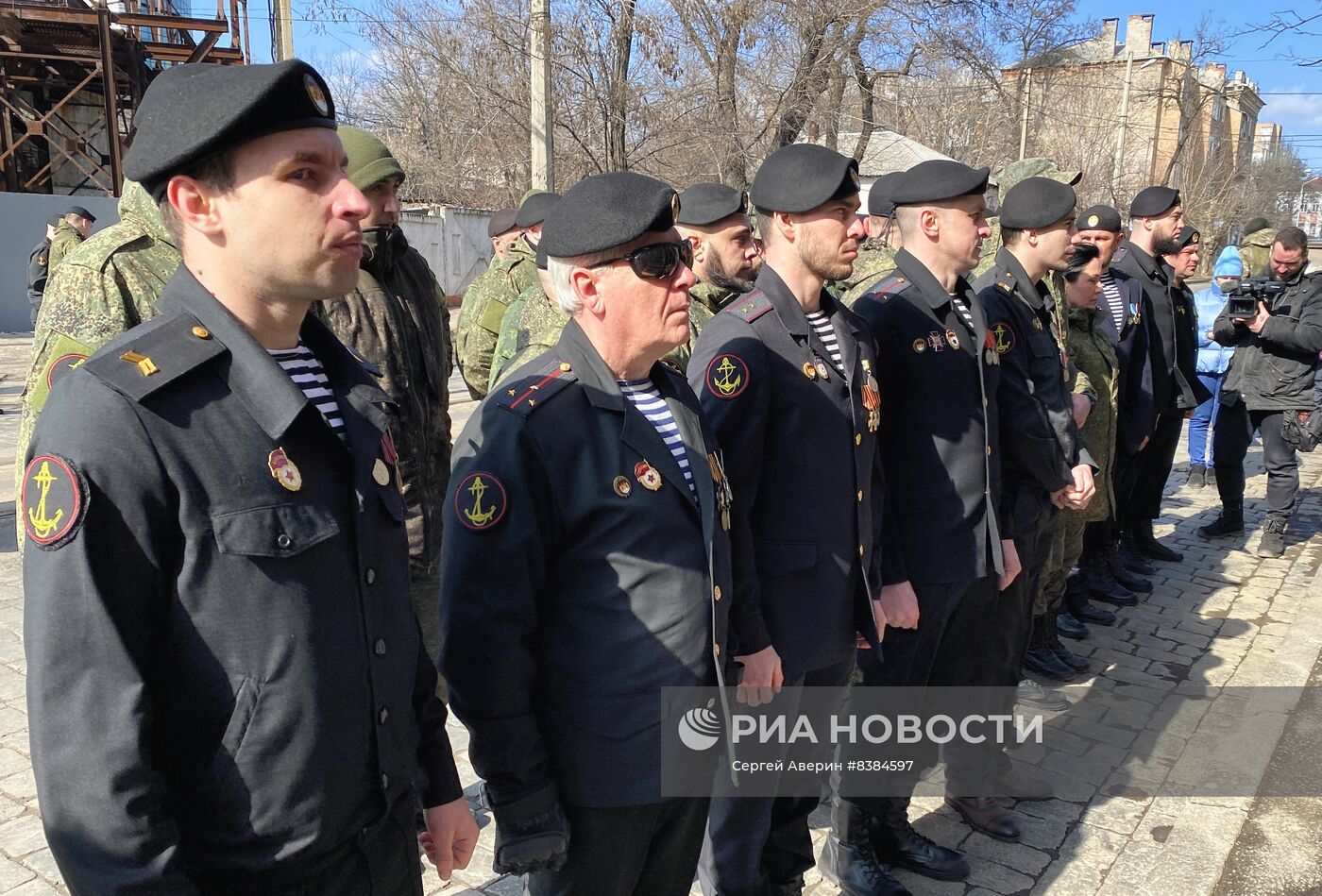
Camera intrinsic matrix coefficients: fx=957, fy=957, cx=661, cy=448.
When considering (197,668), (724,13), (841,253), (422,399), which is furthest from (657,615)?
(724,13)

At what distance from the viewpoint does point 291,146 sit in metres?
1.45

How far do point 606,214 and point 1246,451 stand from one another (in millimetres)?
6677

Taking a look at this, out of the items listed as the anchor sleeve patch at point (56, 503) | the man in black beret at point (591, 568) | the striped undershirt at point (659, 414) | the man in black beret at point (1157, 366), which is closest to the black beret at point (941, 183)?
the man in black beret at point (591, 568)

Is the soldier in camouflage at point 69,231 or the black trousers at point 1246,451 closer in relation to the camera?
the black trousers at point 1246,451

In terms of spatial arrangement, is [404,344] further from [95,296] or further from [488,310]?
[488,310]

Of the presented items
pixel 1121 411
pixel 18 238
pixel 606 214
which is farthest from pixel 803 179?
pixel 18 238

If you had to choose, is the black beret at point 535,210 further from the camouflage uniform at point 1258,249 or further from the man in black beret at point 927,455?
the camouflage uniform at point 1258,249

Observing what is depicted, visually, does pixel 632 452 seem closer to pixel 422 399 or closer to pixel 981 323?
pixel 422 399

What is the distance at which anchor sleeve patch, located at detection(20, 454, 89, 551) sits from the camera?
1.20m

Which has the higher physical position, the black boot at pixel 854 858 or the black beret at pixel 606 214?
the black beret at pixel 606 214

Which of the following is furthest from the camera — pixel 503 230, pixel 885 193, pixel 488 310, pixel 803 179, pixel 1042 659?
pixel 503 230

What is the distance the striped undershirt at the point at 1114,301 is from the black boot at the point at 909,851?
11.9 ft

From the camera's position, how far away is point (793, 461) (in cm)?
262

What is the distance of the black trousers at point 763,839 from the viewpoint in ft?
8.57
